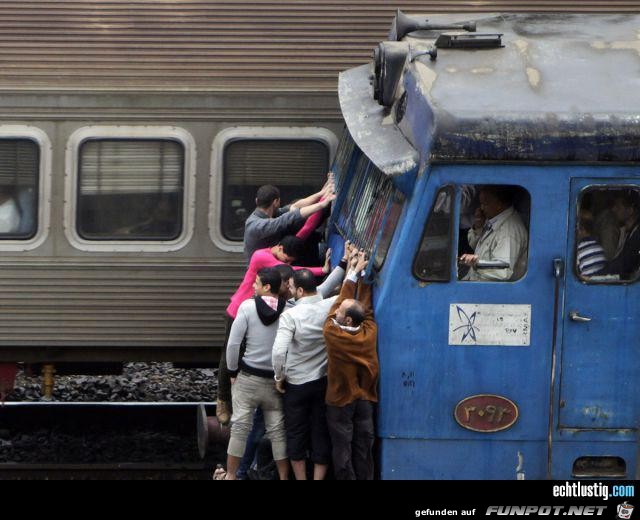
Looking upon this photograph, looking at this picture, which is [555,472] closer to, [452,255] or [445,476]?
[445,476]

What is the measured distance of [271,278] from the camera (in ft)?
26.6

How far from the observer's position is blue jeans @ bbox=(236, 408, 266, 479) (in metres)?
8.34

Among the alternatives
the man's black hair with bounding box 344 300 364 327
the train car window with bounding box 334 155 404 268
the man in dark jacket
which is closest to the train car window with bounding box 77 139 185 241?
the man in dark jacket

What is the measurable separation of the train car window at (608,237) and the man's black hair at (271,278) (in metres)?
1.97

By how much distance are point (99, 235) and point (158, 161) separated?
741mm

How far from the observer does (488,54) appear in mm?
7465

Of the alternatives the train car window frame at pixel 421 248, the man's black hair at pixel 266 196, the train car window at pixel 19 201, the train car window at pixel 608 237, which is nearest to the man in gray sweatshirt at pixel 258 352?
the man's black hair at pixel 266 196

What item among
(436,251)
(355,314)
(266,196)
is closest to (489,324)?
(436,251)

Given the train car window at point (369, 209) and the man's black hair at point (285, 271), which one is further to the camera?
the man's black hair at point (285, 271)

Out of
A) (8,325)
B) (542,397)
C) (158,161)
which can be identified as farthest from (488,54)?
(8,325)

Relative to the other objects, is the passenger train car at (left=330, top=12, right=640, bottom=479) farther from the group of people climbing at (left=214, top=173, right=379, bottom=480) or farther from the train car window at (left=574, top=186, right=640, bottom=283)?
the group of people climbing at (left=214, top=173, right=379, bottom=480)

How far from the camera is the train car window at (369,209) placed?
7.41 metres

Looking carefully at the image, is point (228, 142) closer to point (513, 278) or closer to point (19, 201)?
point (19, 201)

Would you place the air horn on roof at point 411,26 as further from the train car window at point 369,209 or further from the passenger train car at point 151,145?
the passenger train car at point 151,145
